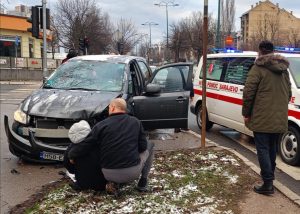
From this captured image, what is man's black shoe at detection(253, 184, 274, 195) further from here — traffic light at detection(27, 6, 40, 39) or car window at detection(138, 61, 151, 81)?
traffic light at detection(27, 6, 40, 39)

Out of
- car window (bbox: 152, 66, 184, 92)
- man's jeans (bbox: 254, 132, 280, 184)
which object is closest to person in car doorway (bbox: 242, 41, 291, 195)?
man's jeans (bbox: 254, 132, 280, 184)

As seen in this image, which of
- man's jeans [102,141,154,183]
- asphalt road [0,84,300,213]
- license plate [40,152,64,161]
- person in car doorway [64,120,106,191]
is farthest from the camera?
license plate [40,152,64,161]

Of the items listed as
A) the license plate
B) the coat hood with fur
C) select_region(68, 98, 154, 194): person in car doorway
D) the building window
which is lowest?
the license plate

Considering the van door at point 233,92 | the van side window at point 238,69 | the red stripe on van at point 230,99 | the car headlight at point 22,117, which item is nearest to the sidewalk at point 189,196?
the red stripe on van at point 230,99

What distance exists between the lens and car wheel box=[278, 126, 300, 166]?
682cm

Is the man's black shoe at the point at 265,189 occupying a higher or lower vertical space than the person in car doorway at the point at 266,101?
lower

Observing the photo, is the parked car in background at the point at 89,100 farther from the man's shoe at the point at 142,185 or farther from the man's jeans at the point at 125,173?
the man's jeans at the point at 125,173

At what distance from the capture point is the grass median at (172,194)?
462 centimetres

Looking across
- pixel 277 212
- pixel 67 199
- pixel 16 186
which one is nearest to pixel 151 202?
pixel 67 199

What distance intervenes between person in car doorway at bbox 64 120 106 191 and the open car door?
276 centimetres

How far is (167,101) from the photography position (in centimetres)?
796

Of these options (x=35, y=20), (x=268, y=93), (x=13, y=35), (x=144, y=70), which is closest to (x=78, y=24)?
(x=13, y=35)

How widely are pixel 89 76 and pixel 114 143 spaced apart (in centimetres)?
328

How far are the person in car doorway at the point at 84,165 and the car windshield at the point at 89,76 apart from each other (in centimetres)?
247
